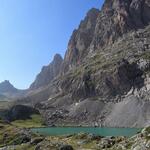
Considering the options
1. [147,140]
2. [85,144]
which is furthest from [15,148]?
[147,140]

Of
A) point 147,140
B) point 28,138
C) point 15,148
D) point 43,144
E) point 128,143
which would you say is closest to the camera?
point 147,140

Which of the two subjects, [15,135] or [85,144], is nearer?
[85,144]

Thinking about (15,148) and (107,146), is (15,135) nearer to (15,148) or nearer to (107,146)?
(15,148)

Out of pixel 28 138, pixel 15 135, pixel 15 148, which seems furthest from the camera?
pixel 15 135

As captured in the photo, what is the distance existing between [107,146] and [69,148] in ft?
25.6

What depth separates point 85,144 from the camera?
73688mm

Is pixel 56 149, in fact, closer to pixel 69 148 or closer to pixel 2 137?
pixel 69 148

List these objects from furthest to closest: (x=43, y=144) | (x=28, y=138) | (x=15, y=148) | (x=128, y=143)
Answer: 1. (x=28, y=138)
2. (x=15, y=148)
3. (x=43, y=144)
4. (x=128, y=143)

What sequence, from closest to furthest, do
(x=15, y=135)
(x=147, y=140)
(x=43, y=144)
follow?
(x=147, y=140) → (x=43, y=144) → (x=15, y=135)

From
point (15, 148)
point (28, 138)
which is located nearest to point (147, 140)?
point (15, 148)

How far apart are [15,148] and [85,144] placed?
15.0 m

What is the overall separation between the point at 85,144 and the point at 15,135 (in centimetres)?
2666

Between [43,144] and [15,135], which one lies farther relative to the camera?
[15,135]

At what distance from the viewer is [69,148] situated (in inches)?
2368
